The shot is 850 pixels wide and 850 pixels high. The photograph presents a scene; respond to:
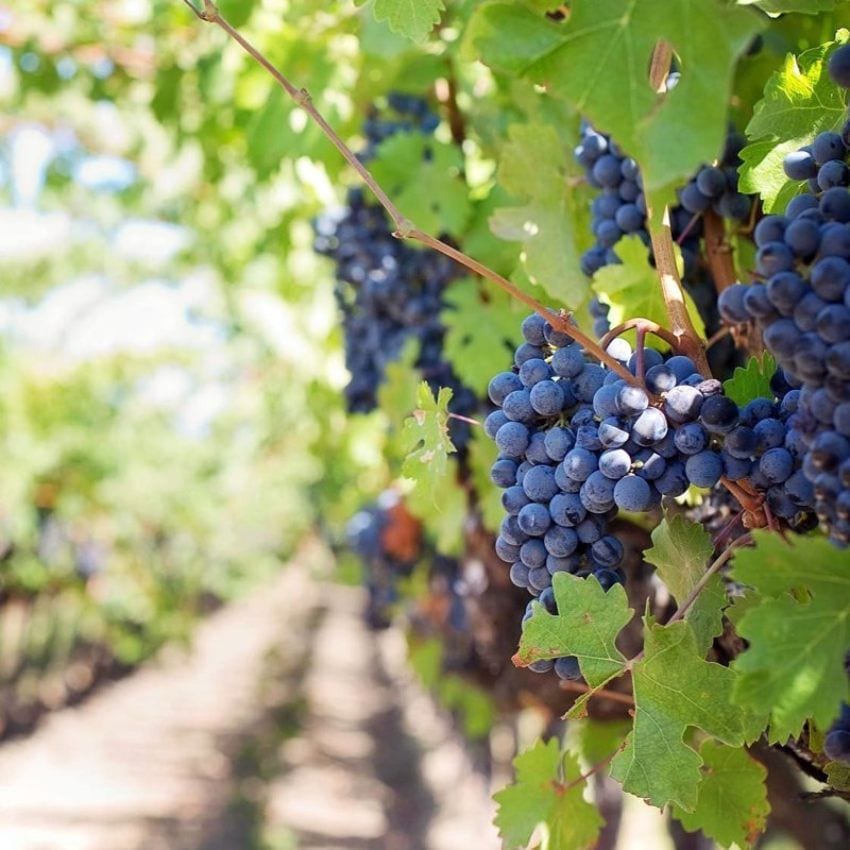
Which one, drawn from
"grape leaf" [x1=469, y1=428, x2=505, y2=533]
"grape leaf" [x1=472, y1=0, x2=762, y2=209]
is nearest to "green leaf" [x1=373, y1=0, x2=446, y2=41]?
"grape leaf" [x1=472, y1=0, x2=762, y2=209]

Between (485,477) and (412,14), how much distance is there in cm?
139

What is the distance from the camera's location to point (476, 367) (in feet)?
7.26

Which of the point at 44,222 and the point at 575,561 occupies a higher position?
the point at 575,561

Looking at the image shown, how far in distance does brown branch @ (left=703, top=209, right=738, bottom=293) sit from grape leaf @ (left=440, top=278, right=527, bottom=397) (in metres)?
0.70

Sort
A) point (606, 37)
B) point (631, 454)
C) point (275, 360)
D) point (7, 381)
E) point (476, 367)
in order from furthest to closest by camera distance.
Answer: point (7, 381), point (275, 360), point (476, 367), point (631, 454), point (606, 37)

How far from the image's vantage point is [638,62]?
0.89 metres

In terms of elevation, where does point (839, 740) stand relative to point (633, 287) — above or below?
below

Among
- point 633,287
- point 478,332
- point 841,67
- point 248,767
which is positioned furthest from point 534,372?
point 248,767

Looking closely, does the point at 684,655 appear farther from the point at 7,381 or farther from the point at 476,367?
the point at 7,381

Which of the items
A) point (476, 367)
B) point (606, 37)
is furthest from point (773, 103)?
point (476, 367)

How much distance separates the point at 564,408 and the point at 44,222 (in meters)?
8.17

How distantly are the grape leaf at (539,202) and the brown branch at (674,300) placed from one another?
36 centimetres

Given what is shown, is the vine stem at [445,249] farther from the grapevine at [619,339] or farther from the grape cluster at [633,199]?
the grape cluster at [633,199]

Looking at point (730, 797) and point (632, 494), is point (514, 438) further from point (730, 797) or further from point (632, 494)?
point (730, 797)
